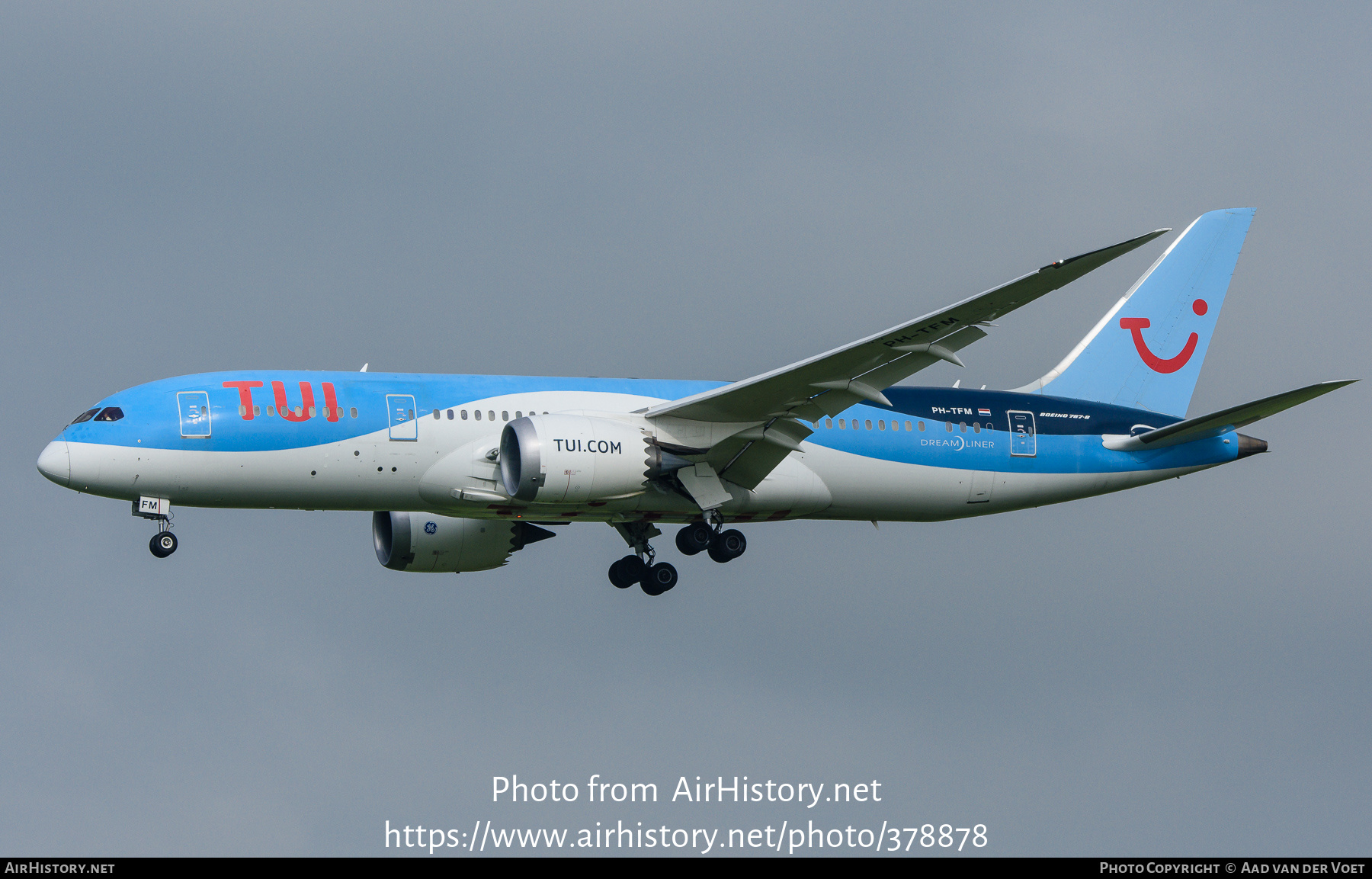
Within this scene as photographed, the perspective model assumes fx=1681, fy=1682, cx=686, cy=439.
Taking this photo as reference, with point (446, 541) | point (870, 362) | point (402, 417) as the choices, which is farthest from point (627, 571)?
point (870, 362)

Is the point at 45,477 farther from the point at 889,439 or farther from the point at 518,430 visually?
the point at 889,439

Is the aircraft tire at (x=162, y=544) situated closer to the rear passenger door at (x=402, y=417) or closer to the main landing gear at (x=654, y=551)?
the rear passenger door at (x=402, y=417)

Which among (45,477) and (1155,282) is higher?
(1155,282)

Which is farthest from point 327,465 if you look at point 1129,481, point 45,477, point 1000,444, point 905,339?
point 1129,481

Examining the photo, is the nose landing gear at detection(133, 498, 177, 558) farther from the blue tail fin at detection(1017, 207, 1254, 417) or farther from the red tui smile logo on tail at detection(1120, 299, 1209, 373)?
the red tui smile logo on tail at detection(1120, 299, 1209, 373)

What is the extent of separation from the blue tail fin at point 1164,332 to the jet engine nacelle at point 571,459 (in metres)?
12.3

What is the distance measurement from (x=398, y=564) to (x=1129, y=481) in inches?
710

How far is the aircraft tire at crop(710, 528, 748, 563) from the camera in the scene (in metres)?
38.2

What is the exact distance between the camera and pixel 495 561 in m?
42.1

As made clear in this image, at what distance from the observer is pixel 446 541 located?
41406 millimetres

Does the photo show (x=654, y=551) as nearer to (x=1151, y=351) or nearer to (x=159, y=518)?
(x=159, y=518)

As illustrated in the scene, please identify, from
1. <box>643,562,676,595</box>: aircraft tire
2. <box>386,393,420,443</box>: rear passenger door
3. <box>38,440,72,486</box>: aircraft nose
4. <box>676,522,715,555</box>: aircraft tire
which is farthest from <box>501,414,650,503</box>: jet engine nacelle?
<box>38,440,72,486</box>: aircraft nose

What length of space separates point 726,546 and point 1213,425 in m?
11.7

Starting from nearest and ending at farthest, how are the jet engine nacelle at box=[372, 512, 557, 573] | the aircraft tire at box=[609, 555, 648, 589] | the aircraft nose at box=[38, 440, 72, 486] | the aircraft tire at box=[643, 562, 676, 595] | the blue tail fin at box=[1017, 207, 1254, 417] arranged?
the aircraft nose at box=[38, 440, 72, 486] → the aircraft tire at box=[643, 562, 676, 595] → the aircraft tire at box=[609, 555, 648, 589] → the jet engine nacelle at box=[372, 512, 557, 573] → the blue tail fin at box=[1017, 207, 1254, 417]
